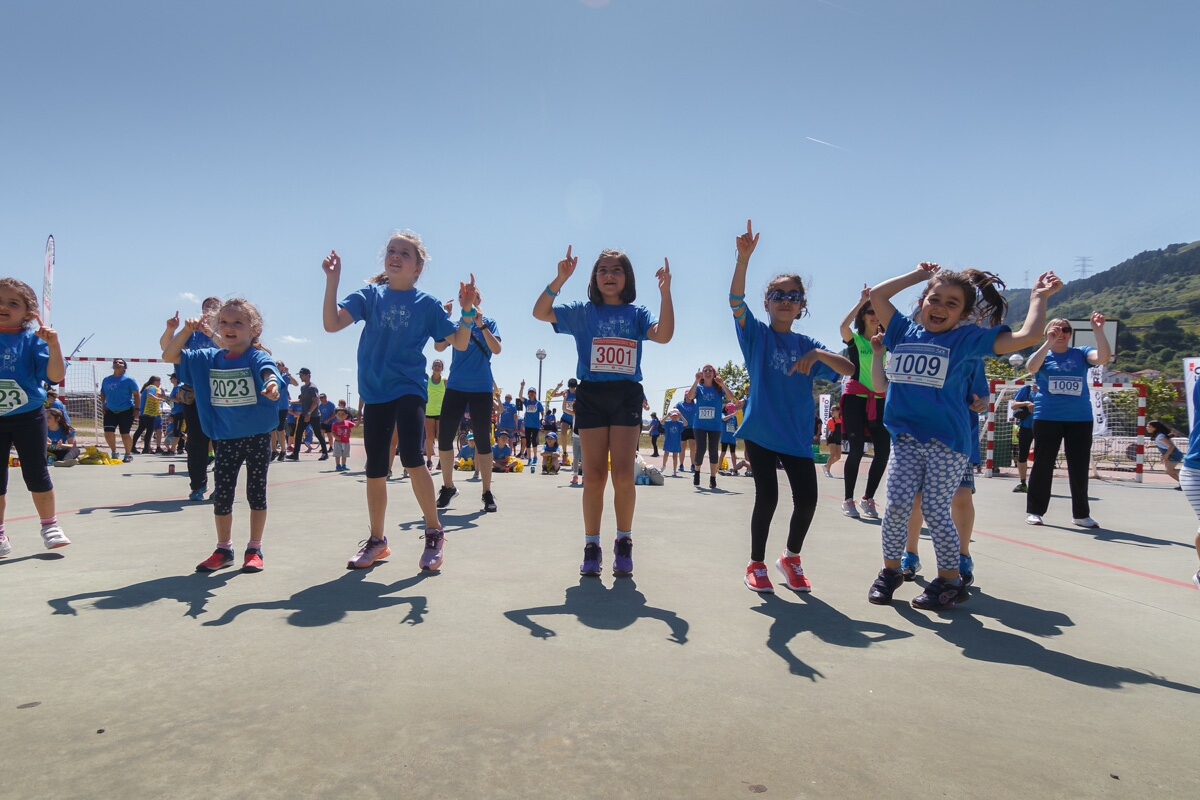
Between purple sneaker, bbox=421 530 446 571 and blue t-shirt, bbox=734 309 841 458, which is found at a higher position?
blue t-shirt, bbox=734 309 841 458

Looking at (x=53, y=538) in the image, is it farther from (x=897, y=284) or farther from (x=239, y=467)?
(x=897, y=284)

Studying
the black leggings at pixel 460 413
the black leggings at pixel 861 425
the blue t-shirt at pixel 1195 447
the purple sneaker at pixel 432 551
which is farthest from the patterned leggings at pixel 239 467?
the blue t-shirt at pixel 1195 447

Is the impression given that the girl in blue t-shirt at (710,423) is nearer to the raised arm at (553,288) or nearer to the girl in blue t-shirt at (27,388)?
the raised arm at (553,288)

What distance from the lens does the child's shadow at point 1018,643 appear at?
102 inches

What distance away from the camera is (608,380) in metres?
4.31

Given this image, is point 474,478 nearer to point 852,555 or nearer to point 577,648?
point 852,555

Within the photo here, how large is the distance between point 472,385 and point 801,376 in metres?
3.77

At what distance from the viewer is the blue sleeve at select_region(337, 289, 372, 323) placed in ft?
14.3

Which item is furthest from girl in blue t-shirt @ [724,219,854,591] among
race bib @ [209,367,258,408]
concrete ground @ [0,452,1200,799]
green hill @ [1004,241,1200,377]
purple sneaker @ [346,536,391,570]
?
green hill @ [1004,241,1200,377]

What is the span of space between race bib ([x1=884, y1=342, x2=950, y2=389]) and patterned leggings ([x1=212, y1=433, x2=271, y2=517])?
3.69 meters

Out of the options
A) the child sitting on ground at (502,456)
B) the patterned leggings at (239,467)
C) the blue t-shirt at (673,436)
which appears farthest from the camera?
the blue t-shirt at (673,436)

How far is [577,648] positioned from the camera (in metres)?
2.71

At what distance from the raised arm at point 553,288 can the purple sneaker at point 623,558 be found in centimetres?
148

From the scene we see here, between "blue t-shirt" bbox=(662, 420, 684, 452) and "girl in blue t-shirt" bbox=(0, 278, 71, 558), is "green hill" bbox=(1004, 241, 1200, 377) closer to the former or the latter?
"blue t-shirt" bbox=(662, 420, 684, 452)
